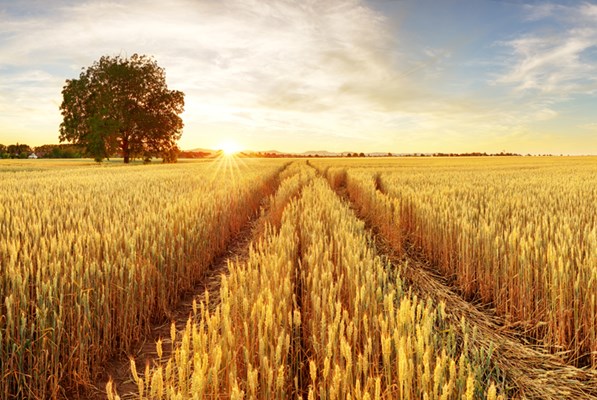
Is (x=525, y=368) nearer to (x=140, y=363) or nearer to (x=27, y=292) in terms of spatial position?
(x=140, y=363)

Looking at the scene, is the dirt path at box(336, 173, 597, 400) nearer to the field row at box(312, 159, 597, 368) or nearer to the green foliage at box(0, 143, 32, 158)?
the field row at box(312, 159, 597, 368)

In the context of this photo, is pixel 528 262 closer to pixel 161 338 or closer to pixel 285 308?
pixel 285 308

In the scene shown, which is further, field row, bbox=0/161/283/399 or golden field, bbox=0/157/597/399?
field row, bbox=0/161/283/399

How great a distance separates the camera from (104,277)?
3318mm

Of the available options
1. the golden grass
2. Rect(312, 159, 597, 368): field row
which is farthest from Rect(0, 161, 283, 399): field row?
Rect(312, 159, 597, 368): field row

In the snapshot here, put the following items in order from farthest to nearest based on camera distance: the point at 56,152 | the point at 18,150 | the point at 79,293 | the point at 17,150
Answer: the point at 18,150 → the point at 17,150 → the point at 56,152 → the point at 79,293

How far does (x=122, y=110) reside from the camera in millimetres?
40812

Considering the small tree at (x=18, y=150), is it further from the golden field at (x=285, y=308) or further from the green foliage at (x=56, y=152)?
the golden field at (x=285, y=308)

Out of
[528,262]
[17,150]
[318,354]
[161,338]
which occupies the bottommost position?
[161,338]

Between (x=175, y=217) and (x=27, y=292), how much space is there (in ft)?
9.50

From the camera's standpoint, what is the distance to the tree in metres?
40.0

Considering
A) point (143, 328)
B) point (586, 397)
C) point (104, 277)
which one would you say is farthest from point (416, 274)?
point (104, 277)

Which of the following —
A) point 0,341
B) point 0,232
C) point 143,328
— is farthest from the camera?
point 0,232

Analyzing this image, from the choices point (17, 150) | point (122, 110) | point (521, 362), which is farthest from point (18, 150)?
point (521, 362)
